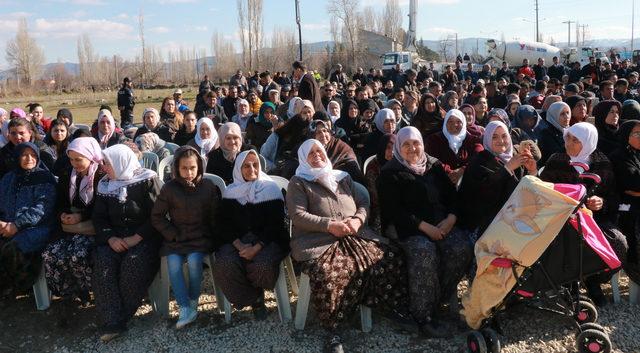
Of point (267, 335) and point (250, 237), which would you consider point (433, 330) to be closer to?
point (267, 335)

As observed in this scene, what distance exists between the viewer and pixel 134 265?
3.42m

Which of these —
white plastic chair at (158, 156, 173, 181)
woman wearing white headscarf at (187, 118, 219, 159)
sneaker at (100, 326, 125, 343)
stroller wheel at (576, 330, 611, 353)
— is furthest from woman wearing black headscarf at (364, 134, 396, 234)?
sneaker at (100, 326, 125, 343)

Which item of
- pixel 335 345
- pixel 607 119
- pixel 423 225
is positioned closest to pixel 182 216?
pixel 335 345

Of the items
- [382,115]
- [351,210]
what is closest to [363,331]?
[351,210]

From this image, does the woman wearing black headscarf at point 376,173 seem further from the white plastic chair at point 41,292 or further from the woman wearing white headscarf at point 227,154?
the white plastic chair at point 41,292

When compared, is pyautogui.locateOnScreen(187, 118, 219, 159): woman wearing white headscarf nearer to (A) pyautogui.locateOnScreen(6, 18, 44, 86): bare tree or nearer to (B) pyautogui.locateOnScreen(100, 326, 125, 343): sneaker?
(B) pyautogui.locateOnScreen(100, 326, 125, 343): sneaker

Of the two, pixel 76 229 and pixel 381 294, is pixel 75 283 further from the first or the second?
pixel 381 294

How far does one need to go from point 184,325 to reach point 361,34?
40010 mm

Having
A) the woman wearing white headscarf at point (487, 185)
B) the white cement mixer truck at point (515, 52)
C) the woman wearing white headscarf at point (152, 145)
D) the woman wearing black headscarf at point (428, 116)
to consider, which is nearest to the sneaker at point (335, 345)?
the woman wearing white headscarf at point (487, 185)

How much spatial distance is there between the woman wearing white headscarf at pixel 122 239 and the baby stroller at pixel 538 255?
221 centimetres

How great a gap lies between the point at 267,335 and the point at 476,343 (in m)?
1.33

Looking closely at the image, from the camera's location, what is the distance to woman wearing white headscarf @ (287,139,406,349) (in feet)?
10.3

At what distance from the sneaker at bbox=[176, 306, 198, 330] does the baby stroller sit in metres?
1.85

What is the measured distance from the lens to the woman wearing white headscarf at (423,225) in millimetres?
3227
